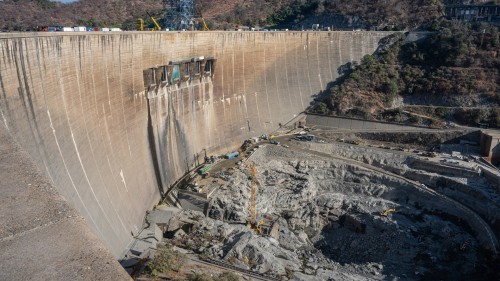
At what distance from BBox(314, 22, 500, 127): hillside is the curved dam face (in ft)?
12.6

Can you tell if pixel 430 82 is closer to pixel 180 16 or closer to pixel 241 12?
pixel 180 16

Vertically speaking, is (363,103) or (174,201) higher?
(363,103)

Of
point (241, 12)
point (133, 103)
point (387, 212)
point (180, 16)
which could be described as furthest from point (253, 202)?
point (241, 12)

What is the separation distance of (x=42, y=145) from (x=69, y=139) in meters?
2.09

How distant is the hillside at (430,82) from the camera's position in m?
41.5

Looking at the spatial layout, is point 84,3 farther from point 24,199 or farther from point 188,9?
point 24,199

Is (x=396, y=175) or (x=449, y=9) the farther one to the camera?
(x=449, y=9)

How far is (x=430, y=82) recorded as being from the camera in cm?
4409

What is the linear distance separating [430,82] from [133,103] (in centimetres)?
3121

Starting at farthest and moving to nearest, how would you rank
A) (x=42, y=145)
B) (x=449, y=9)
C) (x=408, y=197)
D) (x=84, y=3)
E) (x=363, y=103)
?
1. (x=84, y=3)
2. (x=449, y=9)
3. (x=363, y=103)
4. (x=408, y=197)
5. (x=42, y=145)

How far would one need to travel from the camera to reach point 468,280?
23703mm

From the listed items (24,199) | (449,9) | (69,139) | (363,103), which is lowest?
(363,103)

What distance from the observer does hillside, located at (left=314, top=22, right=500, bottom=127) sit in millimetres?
41500

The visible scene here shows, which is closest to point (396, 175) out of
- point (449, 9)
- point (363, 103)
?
point (363, 103)
